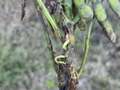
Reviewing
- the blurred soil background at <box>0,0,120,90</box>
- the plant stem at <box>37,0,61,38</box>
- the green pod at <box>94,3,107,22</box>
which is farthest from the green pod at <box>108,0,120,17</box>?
the blurred soil background at <box>0,0,120,90</box>

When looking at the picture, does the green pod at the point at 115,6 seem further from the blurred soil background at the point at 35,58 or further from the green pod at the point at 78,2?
the blurred soil background at the point at 35,58

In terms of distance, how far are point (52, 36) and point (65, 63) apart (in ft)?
0.27

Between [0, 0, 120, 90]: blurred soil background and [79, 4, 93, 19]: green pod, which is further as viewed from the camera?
[0, 0, 120, 90]: blurred soil background

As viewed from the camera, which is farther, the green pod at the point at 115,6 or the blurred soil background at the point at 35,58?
the blurred soil background at the point at 35,58

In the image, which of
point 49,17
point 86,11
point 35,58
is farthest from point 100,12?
point 35,58

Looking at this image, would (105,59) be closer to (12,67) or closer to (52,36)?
(12,67)

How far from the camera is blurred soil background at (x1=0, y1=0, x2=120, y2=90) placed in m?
2.97

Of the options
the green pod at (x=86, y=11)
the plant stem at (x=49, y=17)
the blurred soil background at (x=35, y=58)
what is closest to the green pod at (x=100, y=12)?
the green pod at (x=86, y=11)

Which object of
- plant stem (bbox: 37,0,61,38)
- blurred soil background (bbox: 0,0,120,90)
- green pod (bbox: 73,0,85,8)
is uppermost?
green pod (bbox: 73,0,85,8)

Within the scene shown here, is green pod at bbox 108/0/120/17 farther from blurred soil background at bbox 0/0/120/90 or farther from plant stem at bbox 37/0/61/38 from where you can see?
blurred soil background at bbox 0/0/120/90

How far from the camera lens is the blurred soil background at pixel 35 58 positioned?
297 cm

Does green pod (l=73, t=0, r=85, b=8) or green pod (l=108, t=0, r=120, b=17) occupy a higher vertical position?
green pod (l=73, t=0, r=85, b=8)

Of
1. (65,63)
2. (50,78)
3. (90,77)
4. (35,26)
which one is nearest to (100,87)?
(90,77)

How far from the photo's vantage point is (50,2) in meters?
1.06
